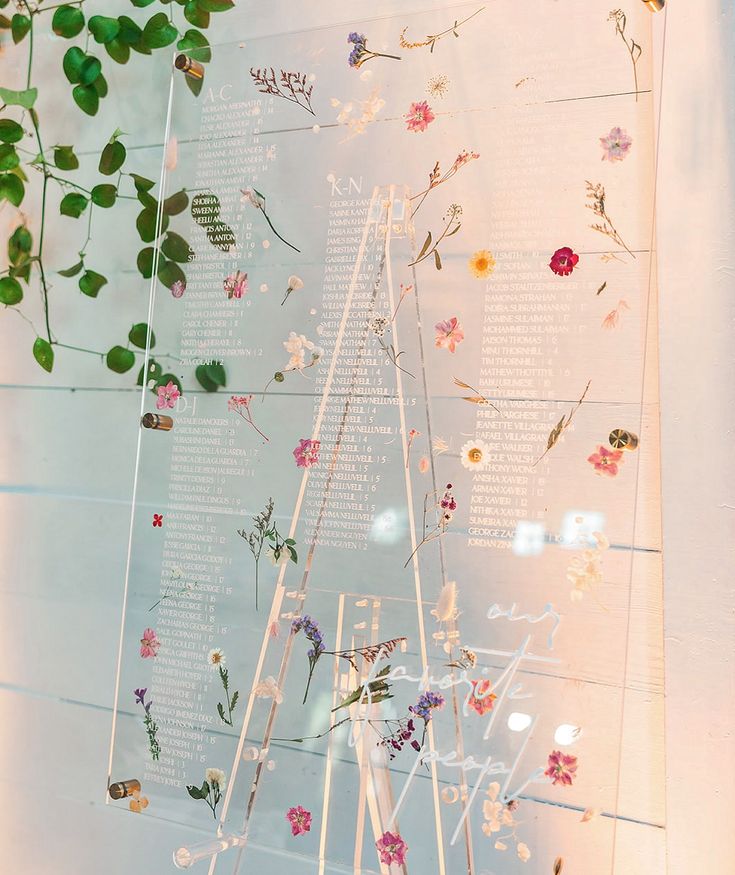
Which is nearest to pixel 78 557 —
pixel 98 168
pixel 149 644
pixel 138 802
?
pixel 149 644

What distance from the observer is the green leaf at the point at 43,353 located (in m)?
1.31

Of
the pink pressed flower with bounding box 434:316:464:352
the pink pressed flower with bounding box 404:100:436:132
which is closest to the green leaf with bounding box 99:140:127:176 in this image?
the pink pressed flower with bounding box 404:100:436:132

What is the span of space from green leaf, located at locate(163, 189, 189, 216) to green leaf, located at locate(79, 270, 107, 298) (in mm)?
229

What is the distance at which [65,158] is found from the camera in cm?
132

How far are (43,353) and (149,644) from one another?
52 centimetres

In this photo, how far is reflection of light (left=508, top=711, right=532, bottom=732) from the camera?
0.90 metres

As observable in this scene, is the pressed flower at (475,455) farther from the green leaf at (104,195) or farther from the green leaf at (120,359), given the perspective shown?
the green leaf at (104,195)

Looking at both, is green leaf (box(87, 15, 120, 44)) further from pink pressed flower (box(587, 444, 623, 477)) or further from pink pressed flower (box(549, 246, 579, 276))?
pink pressed flower (box(587, 444, 623, 477))

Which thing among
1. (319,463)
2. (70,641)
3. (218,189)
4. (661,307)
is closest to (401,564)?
(319,463)

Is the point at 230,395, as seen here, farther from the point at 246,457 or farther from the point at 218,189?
the point at 218,189

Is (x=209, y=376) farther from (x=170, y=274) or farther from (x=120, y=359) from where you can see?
(x=120, y=359)

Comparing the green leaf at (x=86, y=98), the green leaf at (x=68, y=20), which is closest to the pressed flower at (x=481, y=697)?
the green leaf at (x=86, y=98)

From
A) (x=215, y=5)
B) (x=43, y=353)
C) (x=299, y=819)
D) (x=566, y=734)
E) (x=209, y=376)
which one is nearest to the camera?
(x=566, y=734)

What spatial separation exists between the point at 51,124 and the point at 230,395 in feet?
2.16
